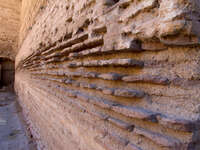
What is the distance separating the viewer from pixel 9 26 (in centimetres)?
1184

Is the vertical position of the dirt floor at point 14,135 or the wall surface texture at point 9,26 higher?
the wall surface texture at point 9,26

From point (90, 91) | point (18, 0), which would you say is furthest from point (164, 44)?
point (18, 0)

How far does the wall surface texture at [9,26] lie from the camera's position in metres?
11.5

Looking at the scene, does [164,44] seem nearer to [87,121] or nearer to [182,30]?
[182,30]

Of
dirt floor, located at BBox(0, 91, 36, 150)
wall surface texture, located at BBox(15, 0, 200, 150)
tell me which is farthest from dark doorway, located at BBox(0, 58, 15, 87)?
wall surface texture, located at BBox(15, 0, 200, 150)

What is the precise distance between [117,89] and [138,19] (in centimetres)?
44

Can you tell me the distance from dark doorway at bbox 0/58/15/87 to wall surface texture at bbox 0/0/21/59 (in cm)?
125

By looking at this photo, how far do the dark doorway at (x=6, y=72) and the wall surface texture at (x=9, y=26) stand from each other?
49.3 inches

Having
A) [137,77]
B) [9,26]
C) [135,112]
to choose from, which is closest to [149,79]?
[137,77]

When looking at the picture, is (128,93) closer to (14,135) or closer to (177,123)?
(177,123)

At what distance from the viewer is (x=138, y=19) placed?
880 millimetres

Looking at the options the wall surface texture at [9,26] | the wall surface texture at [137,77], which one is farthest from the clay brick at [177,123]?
the wall surface texture at [9,26]

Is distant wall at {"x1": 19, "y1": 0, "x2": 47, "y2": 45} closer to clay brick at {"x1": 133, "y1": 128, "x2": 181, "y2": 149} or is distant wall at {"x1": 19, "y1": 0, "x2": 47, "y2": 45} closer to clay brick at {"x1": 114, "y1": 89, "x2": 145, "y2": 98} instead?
clay brick at {"x1": 114, "y1": 89, "x2": 145, "y2": 98}

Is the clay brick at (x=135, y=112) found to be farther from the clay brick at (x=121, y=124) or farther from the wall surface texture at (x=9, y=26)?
the wall surface texture at (x=9, y=26)
